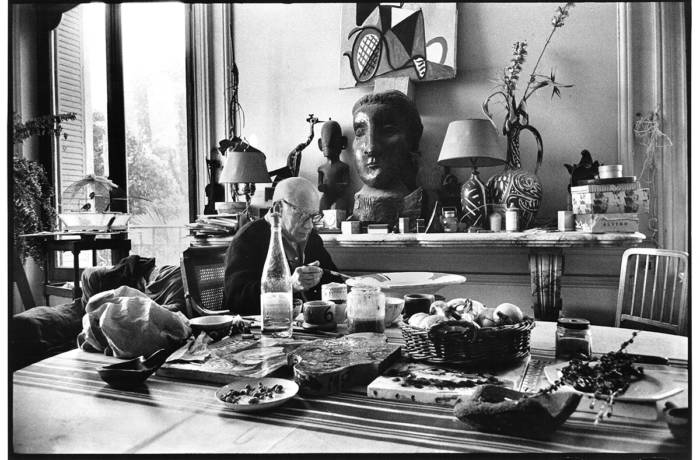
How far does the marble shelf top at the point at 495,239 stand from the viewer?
107 inches

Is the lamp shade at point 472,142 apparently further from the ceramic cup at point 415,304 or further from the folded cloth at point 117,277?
the folded cloth at point 117,277

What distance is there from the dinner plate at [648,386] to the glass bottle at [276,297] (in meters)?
0.68

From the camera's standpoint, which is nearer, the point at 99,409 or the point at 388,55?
the point at 99,409

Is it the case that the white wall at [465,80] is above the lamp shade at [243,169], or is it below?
above

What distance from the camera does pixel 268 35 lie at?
4105mm

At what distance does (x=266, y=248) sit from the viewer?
223 centimetres

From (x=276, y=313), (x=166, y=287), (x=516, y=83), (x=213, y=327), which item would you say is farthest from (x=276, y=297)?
(x=516, y=83)

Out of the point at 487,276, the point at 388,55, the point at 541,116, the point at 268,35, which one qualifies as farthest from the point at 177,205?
the point at 541,116

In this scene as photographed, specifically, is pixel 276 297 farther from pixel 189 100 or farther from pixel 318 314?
pixel 189 100

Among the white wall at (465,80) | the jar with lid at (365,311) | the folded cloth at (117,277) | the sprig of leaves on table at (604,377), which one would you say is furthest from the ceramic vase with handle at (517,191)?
the folded cloth at (117,277)

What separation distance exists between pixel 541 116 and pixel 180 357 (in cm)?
296

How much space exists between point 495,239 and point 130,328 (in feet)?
7.21

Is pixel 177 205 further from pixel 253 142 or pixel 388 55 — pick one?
pixel 388 55

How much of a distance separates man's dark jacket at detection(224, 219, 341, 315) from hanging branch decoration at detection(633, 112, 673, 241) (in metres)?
2.09
